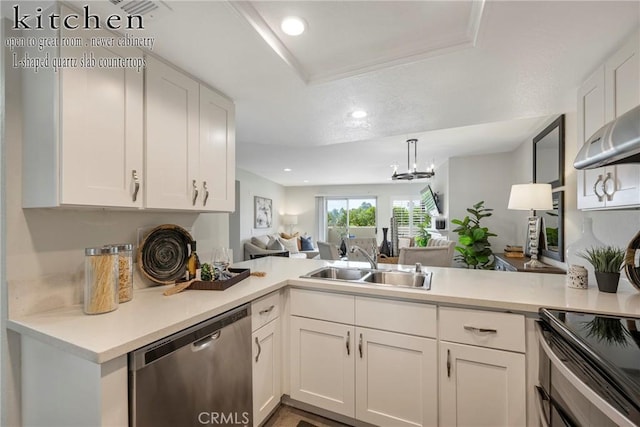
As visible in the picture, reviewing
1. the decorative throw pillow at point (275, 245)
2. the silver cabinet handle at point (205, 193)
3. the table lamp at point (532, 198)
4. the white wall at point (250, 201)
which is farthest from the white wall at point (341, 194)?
the silver cabinet handle at point (205, 193)

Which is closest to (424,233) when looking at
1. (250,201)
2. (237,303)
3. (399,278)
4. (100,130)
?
(250,201)

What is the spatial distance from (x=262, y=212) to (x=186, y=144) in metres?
5.73

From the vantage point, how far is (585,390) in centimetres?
82

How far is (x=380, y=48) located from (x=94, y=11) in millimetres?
1325

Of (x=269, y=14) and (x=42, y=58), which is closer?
(x=42, y=58)

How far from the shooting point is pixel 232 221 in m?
5.91

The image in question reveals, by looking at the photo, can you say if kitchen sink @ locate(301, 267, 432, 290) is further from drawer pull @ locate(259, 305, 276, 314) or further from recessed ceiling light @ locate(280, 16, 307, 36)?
recessed ceiling light @ locate(280, 16, 307, 36)

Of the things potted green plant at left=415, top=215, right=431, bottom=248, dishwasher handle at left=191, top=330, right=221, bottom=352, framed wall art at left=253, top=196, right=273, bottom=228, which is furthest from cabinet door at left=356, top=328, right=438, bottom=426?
framed wall art at left=253, top=196, right=273, bottom=228

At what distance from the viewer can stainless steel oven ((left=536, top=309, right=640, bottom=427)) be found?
71 cm

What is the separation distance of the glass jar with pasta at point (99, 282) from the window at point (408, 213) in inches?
288

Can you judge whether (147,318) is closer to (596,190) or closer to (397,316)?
(397,316)

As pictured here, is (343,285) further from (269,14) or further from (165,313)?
(269,14)

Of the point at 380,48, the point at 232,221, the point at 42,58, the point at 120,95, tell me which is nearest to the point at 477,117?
the point at 380,48

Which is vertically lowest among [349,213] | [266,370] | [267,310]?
[266,370]
